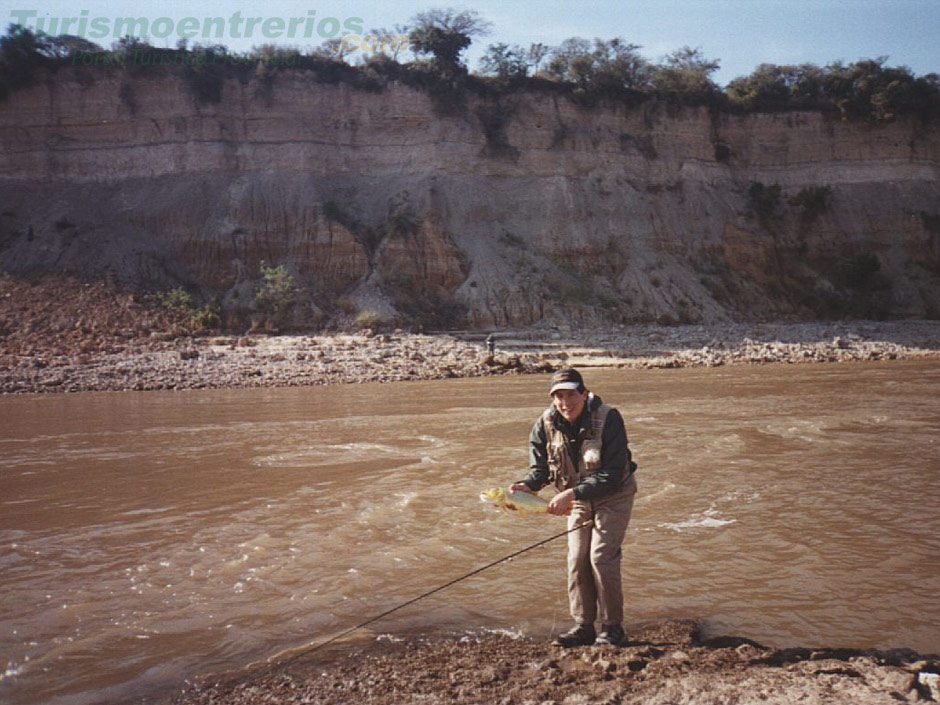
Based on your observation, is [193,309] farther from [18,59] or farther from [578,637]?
[578,637]

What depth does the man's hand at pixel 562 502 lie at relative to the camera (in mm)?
4167

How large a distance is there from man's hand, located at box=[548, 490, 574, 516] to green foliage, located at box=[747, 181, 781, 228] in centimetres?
3428

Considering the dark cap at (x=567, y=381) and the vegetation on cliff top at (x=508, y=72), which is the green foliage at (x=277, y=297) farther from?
the dark cap at (x=567, y=381)

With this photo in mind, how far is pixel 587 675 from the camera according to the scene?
363 cm

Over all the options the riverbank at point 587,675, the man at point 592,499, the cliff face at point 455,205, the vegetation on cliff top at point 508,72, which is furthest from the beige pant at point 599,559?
the vegetation on cliff top at point 508,72

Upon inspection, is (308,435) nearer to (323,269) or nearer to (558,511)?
(558,511)

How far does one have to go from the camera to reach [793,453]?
9.27 m

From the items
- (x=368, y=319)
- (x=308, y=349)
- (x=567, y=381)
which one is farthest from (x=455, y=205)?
(x=567, y=381)

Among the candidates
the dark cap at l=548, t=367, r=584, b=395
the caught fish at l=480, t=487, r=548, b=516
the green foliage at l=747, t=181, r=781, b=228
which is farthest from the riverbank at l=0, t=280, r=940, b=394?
the dark cap at l=548, t=367, r=584, b=395

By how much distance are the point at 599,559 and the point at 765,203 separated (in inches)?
1377

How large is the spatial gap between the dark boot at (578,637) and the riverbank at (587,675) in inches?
4.6

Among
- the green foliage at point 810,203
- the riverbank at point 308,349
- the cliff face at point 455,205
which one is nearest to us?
the riverbank at point 308,349

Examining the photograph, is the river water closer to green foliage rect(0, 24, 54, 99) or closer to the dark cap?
the dark cap

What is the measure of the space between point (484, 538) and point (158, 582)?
2.56 metres
